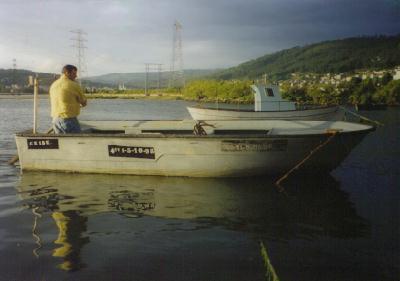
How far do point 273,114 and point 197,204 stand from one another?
16658 mm

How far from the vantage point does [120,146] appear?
38.7 feet

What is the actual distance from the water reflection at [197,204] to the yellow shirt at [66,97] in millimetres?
1946

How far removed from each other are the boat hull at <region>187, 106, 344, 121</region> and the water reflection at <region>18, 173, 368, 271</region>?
505 inches

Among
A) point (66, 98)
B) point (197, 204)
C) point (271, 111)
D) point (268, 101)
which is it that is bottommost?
point (197, 204)

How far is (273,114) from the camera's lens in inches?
1004

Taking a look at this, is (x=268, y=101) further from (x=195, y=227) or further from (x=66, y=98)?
(x=195, y=227)

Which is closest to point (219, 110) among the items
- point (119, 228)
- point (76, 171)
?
point (76, 171)

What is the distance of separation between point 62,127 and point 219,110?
53.6ft

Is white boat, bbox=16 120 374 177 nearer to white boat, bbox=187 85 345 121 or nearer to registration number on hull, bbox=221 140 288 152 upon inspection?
registration number on hull, bbox=221 140 288 152

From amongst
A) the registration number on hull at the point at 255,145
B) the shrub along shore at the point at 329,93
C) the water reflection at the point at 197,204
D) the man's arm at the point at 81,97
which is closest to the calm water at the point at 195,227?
the water reflection at the point at 197,204

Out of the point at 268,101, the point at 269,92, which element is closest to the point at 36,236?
the point at 268,101

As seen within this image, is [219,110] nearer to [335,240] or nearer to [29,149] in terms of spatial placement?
[29,149]

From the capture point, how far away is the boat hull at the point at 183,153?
11117 millimetres

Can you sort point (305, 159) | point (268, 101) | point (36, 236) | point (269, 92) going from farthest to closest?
point (269, 92) < point (268, 101) < point (305, 159) < point (36, 236)
